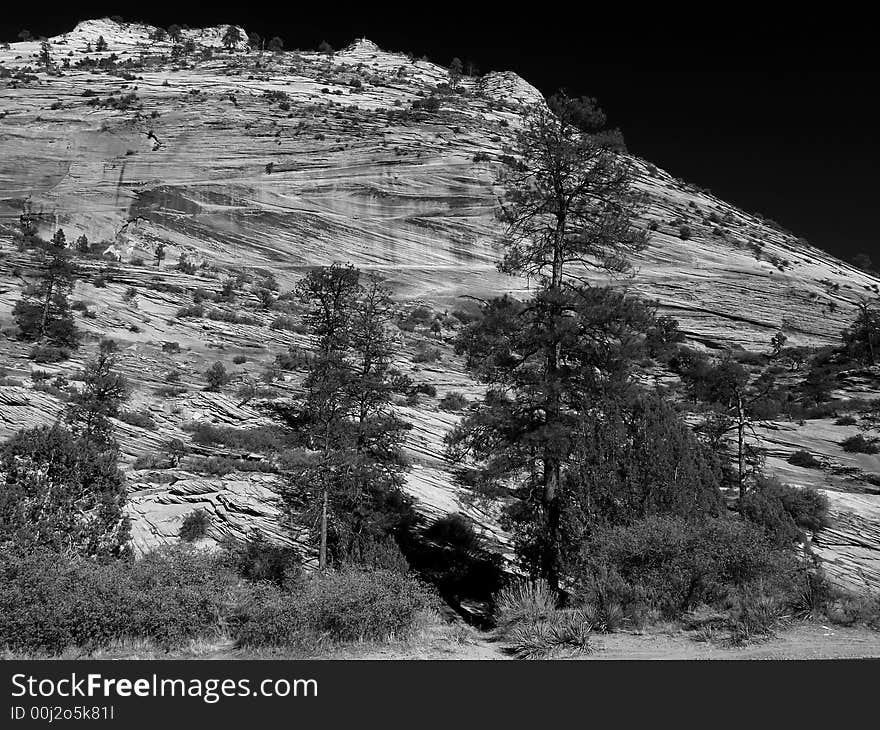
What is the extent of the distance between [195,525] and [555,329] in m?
9.87

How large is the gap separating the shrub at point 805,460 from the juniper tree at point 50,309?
28.7 m

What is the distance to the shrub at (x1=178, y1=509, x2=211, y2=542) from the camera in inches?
553

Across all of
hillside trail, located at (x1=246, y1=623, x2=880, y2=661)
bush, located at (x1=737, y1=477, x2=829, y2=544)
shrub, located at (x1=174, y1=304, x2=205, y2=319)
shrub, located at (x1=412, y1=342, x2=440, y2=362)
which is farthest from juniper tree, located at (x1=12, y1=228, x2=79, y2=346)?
bush, located at (x1=737, y1=477, x2=829, y2=544)

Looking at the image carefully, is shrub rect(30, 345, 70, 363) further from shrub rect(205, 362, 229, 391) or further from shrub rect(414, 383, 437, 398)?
shrub rect(414, 383, 437, 398)

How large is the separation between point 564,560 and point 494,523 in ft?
20.3

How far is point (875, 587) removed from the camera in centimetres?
1508

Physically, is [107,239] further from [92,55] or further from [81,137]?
[92,55]

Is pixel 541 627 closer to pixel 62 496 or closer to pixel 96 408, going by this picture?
pixel 62 496

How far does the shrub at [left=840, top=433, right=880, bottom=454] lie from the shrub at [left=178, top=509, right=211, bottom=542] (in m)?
23.5

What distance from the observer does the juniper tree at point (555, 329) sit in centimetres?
1175

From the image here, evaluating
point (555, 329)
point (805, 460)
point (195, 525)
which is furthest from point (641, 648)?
point (805, 460)

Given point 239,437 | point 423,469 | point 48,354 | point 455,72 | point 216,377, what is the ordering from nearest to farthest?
1. point 239,437
2. point 423,469
3. point 48,354
4. point 216,377
5. point 455,72

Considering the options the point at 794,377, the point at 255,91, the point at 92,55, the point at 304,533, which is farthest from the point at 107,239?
the point at 92,55

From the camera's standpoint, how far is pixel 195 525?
1434 cm
